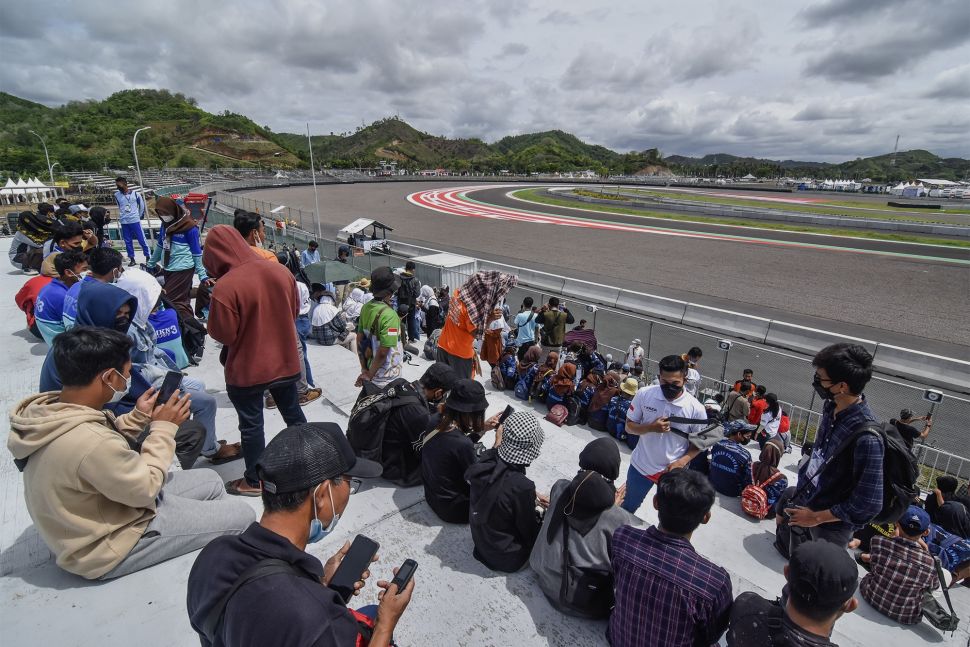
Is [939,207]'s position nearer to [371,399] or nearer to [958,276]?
[958,276]

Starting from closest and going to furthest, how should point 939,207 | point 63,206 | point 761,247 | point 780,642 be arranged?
point 780,642
point 63,206
point 761,247
point 939,207

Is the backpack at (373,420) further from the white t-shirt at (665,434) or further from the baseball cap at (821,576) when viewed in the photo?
the baseball cap at (821,576)

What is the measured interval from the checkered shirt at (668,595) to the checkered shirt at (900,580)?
1.83 metres

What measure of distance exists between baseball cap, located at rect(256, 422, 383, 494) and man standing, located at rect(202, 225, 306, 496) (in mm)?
1866

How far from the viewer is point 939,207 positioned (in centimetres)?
4597

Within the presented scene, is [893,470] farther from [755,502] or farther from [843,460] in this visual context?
[755,502]

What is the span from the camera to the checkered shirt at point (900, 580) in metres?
3.04

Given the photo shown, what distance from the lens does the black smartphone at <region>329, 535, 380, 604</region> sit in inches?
67.0

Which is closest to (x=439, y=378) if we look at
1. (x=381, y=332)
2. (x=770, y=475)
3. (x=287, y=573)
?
(x=381, y=332)

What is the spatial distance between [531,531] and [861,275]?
21544 millimetres

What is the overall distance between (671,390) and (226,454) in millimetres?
3793

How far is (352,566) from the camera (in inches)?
68.3

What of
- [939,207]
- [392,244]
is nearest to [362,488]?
[392,244]

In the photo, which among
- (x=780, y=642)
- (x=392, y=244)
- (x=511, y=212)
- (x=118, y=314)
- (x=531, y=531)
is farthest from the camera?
(x=511, y=212)
